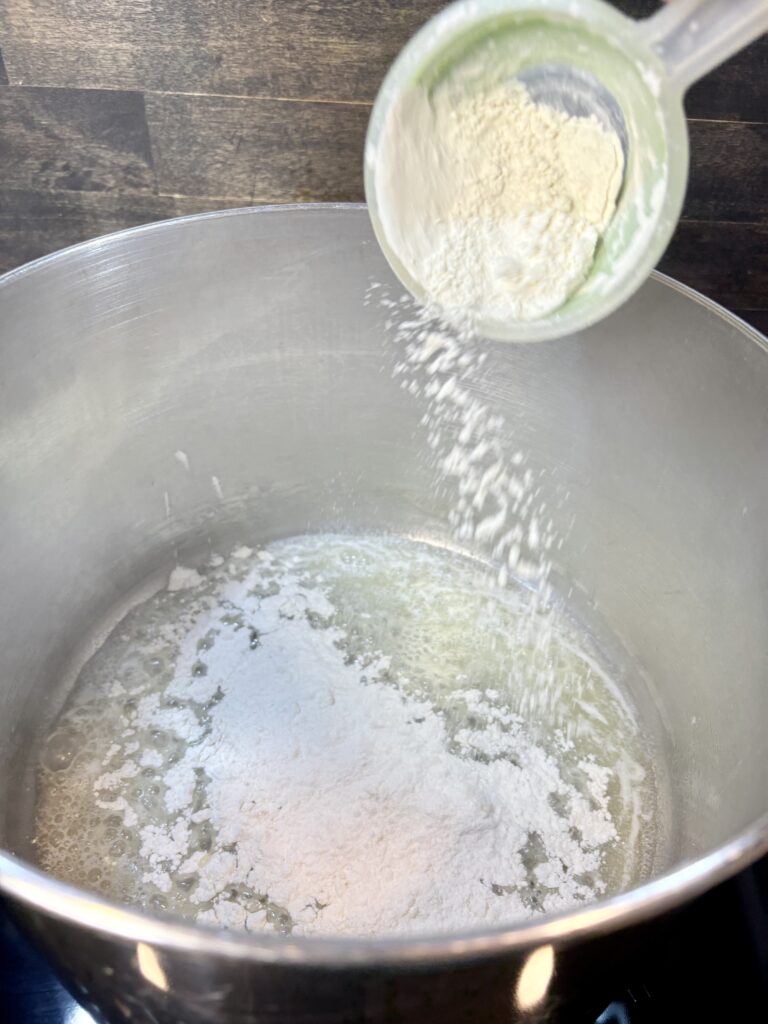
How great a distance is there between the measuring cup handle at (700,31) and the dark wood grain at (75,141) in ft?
1.87

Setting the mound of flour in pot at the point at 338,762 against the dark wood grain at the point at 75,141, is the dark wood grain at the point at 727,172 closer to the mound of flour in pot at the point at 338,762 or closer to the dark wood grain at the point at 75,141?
the mound of flour in pot at the point at 338,762

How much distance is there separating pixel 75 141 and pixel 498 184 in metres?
0.51

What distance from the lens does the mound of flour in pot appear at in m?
0.72

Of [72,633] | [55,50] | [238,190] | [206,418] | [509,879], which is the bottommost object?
[509,879]

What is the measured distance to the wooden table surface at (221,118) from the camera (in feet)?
2.87

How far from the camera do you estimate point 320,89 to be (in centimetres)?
92

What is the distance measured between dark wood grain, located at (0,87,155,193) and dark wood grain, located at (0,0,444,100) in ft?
0.06

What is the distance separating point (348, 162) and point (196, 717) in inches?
23.8

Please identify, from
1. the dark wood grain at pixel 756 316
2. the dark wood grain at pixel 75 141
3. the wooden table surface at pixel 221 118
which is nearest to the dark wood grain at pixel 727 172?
the wooden table surface at pixel 221 118

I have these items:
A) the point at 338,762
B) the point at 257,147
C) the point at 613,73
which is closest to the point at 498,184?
the point at 613,73

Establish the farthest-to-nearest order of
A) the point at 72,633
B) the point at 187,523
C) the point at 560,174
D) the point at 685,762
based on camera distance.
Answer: the point at 187,523 < the point at 72,633 < the point at 685,762 < the point at 560,174

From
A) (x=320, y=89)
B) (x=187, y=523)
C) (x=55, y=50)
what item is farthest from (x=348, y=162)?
(x=187, y=523)

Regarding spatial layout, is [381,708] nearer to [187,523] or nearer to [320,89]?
[187,523]

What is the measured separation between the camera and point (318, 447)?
41.8 inches
